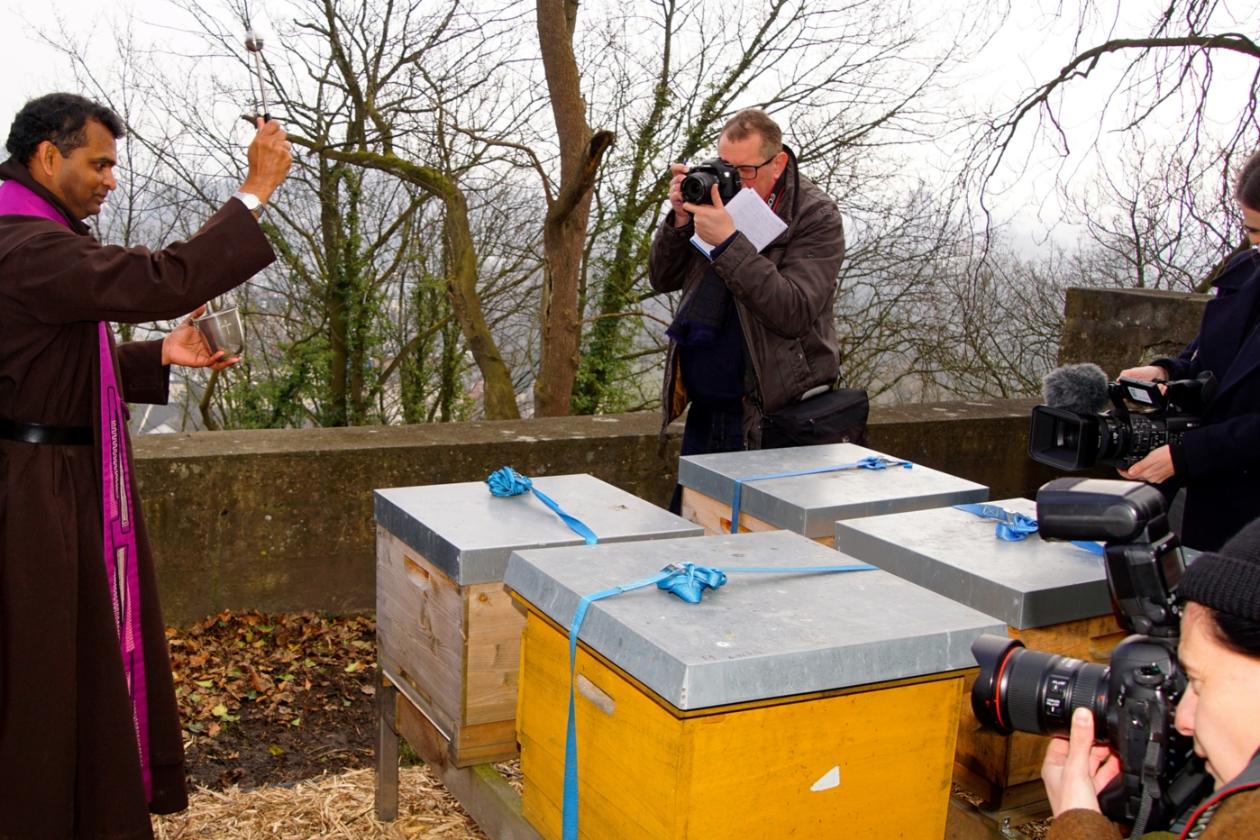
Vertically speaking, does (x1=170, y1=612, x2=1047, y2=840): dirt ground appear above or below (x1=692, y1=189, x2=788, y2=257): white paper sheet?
below

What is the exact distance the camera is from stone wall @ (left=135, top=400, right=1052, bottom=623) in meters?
4.95

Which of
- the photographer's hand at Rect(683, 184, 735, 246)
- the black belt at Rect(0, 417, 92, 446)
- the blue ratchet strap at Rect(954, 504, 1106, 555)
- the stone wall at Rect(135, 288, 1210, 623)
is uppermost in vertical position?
the photographer's hand at Rect(683, 184, 735, 246)

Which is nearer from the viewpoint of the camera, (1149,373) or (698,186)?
(1149,373)

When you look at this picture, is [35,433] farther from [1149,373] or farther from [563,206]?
[563,206]

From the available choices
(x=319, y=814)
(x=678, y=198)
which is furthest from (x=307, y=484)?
(x=678, y=198)

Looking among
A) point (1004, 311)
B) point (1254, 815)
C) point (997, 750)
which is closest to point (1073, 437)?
point (997, 750)

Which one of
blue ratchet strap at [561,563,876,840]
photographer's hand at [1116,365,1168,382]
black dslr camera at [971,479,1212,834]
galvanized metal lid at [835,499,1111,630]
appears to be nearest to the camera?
black dslr camera at [971,479,1212,834]

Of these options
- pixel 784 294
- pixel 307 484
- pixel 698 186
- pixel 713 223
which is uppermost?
pixel 698 186

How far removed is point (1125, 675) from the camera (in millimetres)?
1611

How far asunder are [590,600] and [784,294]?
189 centimetres

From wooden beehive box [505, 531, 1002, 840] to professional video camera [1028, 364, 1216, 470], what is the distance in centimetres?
107

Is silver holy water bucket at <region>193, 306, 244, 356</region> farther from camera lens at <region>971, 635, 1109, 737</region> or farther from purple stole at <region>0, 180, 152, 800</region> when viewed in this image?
camera lens at <region>971, 635, 1109, 737</region>

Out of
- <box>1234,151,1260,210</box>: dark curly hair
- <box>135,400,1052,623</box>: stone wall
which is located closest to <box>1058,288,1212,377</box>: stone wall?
<box>135,400,1052,623</box>: stone wall

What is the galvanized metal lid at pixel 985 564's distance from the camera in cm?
225
